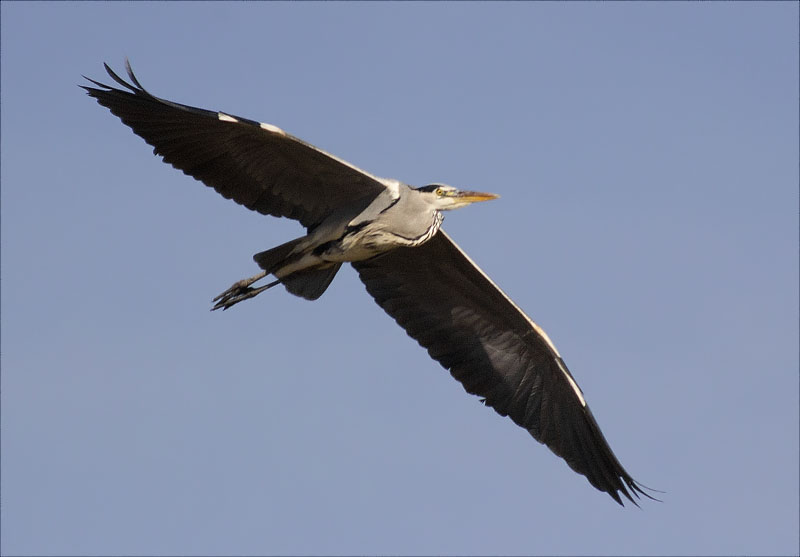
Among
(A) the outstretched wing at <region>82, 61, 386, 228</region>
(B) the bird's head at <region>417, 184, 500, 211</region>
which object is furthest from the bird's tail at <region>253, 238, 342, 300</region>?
(B) the bird's head at <region>417, 184, 500, 211</region>

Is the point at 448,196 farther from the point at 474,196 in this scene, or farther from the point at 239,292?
the point at 239,292

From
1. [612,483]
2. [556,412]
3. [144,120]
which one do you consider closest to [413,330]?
[556,412]

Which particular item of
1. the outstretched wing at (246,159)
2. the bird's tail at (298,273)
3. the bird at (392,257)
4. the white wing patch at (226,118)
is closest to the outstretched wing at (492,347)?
the bird at (392,257)

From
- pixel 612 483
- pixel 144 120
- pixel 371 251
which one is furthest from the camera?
pixel 612 483

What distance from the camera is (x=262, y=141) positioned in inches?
386

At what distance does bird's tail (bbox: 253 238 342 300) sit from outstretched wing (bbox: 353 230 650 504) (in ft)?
2.72

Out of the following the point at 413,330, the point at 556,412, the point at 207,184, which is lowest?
the point at 556,412

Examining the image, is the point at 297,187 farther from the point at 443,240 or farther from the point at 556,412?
the point at 556,412

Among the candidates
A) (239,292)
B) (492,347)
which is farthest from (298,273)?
(492,347)

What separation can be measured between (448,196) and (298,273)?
1.49 meters

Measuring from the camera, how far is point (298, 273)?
10.5 metres

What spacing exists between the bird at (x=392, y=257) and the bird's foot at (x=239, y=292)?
0.04 feet

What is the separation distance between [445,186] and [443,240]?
713 mm

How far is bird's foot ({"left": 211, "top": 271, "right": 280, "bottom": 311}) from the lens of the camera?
34.0 ft
